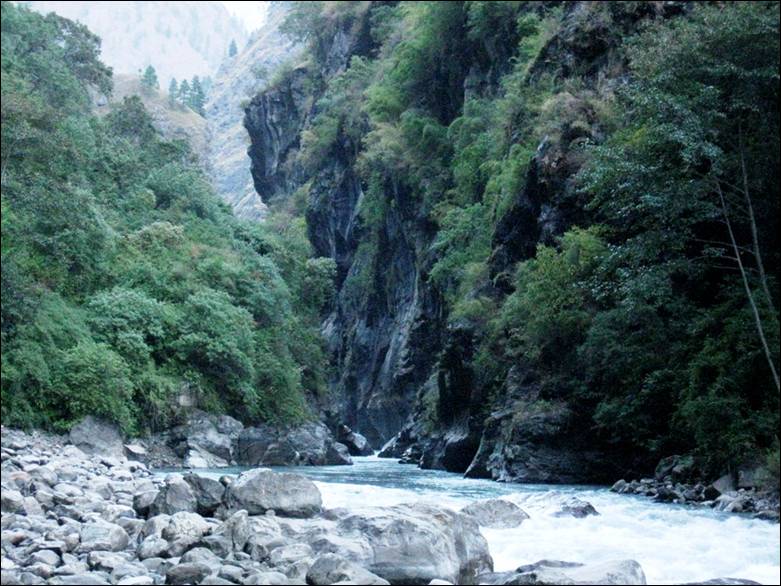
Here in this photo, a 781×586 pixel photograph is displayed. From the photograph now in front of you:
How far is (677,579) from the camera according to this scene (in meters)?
8.73

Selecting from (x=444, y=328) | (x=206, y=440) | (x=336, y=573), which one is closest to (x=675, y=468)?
(x=336, y=573)

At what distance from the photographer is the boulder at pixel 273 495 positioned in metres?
11.2

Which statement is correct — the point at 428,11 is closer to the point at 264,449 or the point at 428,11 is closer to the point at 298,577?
the point at 264,449

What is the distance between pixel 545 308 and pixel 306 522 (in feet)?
40.2

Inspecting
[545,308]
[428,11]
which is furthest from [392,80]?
[545,308]

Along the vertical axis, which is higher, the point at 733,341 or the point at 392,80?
the point at 392,80

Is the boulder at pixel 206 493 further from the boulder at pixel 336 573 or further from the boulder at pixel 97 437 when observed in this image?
the boulder at pixel 97 437

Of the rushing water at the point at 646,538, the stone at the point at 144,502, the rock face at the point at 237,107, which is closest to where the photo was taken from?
the rushing water at the point at 646,538

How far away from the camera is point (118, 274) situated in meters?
29.9

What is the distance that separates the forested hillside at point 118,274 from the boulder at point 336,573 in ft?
24.6

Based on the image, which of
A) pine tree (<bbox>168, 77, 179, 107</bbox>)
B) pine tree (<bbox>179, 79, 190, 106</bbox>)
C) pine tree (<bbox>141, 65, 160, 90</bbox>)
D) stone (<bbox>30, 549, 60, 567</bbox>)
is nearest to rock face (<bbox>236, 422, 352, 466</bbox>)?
stone (<bbox>30, 549, 60, 567</bbox>)

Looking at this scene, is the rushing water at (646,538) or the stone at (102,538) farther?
the rushing water at (646,538)

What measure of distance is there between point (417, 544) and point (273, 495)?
3.14 metres

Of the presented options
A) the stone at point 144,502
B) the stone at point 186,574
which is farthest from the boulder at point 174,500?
the stone at point 186,574
